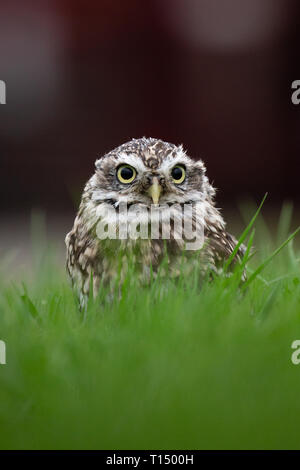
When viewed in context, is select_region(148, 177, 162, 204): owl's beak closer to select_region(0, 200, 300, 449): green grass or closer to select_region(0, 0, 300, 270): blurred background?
select_region(0, 200, 300, 449): green grass

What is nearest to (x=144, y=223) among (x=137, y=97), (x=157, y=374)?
(x=157, y=374)

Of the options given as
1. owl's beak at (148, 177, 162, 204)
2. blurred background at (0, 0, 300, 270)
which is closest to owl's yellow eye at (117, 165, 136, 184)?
owl's beak at (148, 177, 162, 204)

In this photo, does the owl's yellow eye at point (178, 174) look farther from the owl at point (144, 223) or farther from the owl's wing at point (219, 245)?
the owl's wing at point (219, 245)

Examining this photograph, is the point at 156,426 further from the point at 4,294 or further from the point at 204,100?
the point at 204,100

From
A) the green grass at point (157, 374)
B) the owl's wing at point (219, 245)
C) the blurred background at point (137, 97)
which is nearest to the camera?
the green grass at point (157, 374)

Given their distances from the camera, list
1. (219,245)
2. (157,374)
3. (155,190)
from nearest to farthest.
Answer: (157,374), (155,190), (219,245)

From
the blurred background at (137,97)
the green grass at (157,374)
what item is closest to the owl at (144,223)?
the green grass at (157,374)

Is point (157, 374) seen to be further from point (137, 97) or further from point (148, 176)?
point (137, 97)

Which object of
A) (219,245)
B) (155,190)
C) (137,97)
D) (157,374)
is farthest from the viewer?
(137,97)
